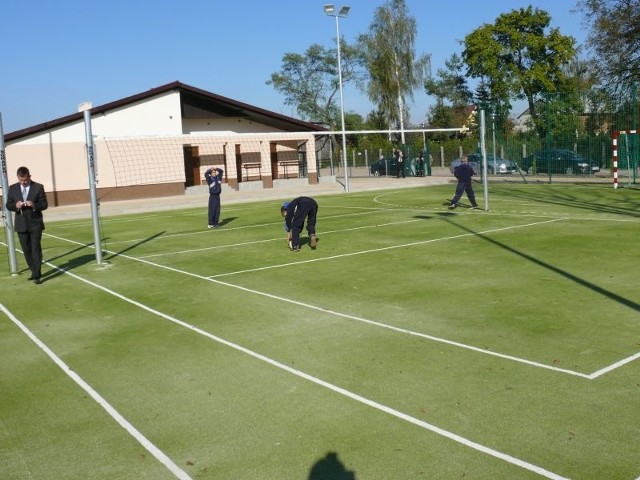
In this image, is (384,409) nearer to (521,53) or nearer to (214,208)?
(214,208)

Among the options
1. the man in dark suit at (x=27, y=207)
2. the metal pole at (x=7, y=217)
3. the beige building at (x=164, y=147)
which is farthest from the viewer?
the beige building at (x=164, y=147)

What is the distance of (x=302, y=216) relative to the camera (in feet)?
46.9

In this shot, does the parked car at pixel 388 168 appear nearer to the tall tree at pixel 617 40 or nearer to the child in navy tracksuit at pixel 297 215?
the tall tree at pixel 617 40

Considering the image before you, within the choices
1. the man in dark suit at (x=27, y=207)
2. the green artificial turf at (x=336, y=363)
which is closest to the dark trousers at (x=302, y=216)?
the green artificial turf at (x=336, y=363)

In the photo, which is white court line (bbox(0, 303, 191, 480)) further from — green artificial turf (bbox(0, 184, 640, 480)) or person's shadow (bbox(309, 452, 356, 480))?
person's shadow (bbox(309, 452, 356, 480))

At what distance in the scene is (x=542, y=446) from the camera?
5117mm

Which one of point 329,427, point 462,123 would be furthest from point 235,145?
point 462,123

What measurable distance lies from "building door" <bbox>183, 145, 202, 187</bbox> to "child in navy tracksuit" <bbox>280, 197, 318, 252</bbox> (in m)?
24.3

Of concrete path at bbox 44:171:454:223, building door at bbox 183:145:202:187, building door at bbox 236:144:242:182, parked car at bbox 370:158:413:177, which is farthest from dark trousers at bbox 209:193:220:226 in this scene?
parked car at bbox 370:158:413:177

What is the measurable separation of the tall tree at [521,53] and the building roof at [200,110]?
77.4 feet

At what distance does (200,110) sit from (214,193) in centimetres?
2015

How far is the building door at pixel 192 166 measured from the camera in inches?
1502

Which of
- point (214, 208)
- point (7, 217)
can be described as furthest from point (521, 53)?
point (7, 217)

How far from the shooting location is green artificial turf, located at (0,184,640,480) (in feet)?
17.0
